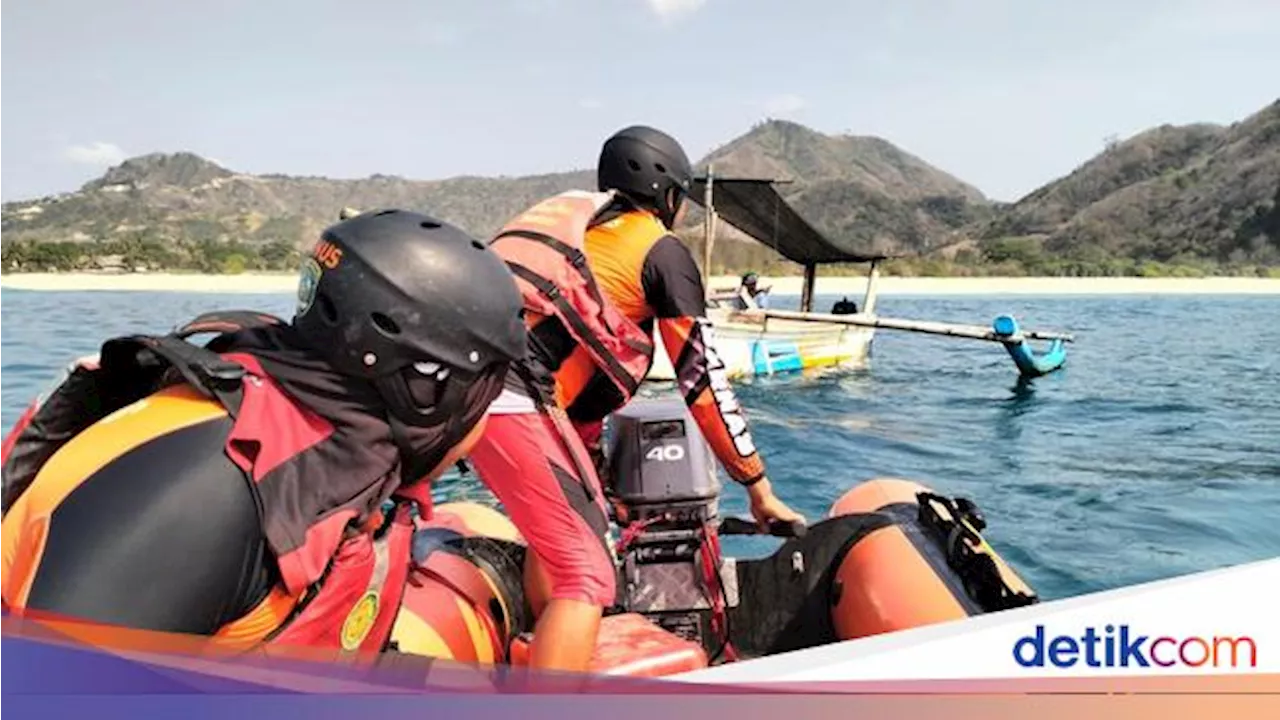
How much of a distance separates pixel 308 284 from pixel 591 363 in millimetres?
1684

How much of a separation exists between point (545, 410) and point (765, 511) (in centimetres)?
96

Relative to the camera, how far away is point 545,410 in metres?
3.03

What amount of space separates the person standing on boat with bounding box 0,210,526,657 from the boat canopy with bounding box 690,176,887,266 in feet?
45.7

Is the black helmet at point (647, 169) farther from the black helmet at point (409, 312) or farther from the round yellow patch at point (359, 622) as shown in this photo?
the round yellow patch at point (359, 622)

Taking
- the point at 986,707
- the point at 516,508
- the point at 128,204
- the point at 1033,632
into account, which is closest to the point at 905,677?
the point at 986,707

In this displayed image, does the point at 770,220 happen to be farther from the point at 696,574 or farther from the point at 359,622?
the point at 359,622

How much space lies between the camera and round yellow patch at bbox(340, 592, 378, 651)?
6.26ft

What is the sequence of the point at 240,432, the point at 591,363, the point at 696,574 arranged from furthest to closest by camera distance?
the point at 696,574
the point at 591,363
the point at 240,432

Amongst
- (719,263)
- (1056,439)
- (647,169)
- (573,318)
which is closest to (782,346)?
(1056,439)

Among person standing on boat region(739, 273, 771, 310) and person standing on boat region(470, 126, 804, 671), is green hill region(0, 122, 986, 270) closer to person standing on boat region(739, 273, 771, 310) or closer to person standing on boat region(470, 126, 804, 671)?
person standing on boat region(739, 273, 771, 310)

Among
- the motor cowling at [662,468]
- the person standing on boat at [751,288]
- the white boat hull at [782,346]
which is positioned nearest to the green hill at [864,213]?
the person standing on boat at [751,288]

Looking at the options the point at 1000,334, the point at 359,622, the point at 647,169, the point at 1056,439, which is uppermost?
the point at 647,169

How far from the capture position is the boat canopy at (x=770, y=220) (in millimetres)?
16859

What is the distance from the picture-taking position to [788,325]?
17.2 metres
